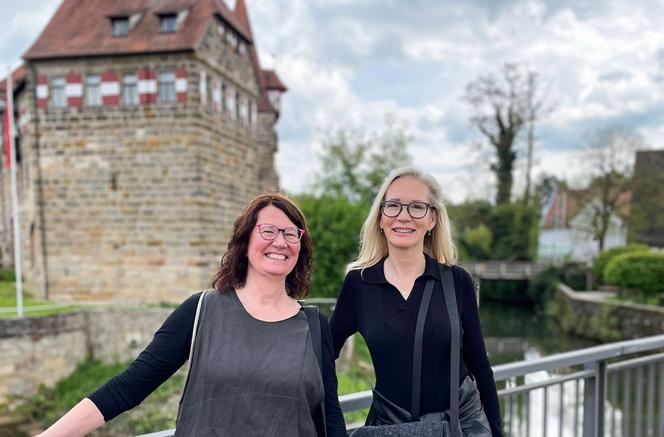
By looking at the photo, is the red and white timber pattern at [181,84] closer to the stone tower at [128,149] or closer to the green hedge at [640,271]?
the stone tower at [128,149]

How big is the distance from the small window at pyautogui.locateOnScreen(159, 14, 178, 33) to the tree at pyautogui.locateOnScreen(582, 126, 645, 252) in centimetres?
2176

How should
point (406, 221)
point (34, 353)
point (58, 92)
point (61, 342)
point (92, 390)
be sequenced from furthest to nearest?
1. point (58, 92)
2. point (61, 342)
3. point (34, 353)
4. point (92, 390)
5. point (406, 221)

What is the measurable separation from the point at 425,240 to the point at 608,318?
21.1 m

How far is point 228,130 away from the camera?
62.6 ft

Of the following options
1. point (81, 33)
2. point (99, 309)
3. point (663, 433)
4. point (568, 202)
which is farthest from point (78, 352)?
point (568, 202)

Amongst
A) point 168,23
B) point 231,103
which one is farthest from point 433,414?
point 231,103

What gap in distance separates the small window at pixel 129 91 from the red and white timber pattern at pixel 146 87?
5.7 inches

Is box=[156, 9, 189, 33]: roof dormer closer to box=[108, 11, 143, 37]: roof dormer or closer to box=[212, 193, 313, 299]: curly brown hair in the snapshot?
box=[108, 11, 143, 37]: roof dormer

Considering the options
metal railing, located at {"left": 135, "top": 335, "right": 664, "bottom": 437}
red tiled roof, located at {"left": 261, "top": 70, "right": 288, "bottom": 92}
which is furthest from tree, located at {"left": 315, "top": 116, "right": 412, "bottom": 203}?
metal railing, located at {"left": 135, "top": 335, "right": 664, "bottom": 437}

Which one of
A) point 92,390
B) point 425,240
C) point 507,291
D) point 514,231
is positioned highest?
point 425,240

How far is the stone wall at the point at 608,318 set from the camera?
733 inches

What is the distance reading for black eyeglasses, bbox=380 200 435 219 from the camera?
7.33 feet

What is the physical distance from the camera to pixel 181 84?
673 inches

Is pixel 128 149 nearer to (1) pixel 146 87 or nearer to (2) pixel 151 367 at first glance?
(1) pixel 146 87
